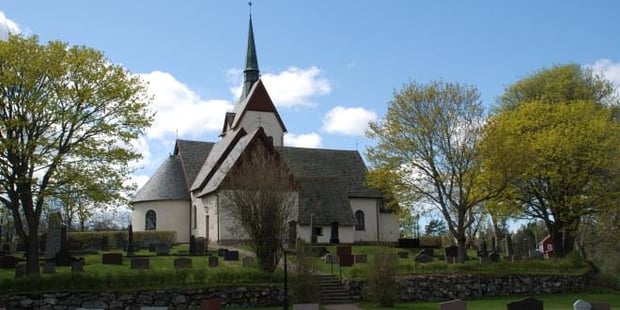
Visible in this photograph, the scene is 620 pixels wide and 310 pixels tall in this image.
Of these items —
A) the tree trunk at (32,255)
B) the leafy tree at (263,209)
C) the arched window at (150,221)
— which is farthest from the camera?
the arched window at (150,221)

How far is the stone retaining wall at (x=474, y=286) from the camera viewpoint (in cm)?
2917

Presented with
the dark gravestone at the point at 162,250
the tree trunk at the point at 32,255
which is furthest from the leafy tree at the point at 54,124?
the dark gravestone at the point at 162,250

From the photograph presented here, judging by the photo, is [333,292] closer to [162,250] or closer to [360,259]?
[360,259]

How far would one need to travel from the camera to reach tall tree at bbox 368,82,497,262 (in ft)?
114

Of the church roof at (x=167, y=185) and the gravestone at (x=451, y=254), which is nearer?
the gravestone at (x=451, y=254)

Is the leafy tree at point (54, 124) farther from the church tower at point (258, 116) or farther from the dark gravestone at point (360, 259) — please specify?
the church tower at point (258, 116)

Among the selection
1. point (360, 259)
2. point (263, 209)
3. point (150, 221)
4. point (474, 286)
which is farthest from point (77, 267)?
point (150, 221)

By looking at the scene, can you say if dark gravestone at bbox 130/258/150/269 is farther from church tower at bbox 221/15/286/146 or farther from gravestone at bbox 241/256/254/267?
church tower at bbox 221/15/286/146

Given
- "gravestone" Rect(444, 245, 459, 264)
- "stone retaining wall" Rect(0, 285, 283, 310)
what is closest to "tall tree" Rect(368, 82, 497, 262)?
"gravestone" Rect(444, 245, 459, 264)

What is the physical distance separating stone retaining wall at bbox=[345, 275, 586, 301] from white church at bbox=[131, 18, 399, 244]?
1382 cm

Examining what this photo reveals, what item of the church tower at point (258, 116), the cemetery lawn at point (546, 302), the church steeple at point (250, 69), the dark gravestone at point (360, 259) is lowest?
the cemetery lawn at point (546, 302)

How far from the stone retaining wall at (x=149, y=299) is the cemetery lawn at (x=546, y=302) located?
4.37 metres

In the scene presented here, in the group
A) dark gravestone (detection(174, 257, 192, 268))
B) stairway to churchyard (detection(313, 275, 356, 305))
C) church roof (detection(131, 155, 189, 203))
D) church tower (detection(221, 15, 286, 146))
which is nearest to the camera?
stairway to churchyard (detection(313, 275, 356, 305))

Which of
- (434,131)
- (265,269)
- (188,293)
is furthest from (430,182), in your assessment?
(188,293)
